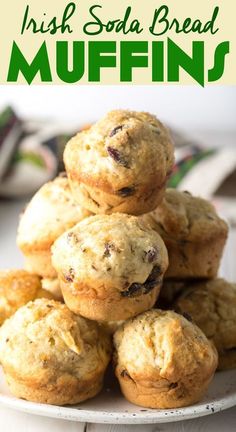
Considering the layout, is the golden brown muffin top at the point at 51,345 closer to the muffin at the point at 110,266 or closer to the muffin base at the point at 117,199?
the muffin at the point at 110,266

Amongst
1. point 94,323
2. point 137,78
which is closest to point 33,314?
point 94,323

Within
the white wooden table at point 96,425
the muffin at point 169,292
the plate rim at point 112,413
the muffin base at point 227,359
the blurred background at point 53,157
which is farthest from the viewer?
the blurred background at point 53,157

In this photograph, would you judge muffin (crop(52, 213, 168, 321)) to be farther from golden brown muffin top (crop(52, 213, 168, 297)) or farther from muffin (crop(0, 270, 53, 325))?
muffin (crop(0, 270, 53, 325))

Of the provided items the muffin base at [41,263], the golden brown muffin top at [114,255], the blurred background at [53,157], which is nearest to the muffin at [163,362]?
the golden brown muffin top at [114,255]

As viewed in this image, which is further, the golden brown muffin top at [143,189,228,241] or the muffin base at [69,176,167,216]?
the golden brown muffin top at [143,189,228,241]

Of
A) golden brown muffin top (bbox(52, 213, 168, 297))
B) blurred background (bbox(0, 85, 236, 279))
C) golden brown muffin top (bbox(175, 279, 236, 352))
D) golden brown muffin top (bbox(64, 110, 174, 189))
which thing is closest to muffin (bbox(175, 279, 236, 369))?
golden brown muffin top (bbox(175, 279, 236, 352))

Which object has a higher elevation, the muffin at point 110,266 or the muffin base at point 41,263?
the muffin at point 110,266
